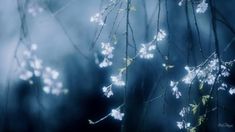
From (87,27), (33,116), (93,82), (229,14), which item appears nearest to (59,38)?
(87,27)

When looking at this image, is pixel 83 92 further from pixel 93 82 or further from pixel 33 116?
pixel 33 116

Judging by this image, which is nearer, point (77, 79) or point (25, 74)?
point (25, 74)

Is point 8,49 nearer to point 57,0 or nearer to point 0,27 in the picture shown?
point 0,27

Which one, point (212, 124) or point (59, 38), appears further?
point (59, 38)

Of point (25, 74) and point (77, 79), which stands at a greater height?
point (77, 79)

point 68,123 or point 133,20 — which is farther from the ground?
point 133,20

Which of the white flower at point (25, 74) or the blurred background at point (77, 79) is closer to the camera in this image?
the white flower at point (25, 74)

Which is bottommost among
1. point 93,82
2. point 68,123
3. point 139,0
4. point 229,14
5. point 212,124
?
point 212,124

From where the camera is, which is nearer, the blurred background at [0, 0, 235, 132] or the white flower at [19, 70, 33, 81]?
the white flower at [19, 70, 33, 81]

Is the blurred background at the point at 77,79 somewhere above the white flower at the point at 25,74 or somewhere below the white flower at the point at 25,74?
above

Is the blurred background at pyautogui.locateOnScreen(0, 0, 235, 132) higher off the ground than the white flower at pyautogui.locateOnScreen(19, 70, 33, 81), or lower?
higher
